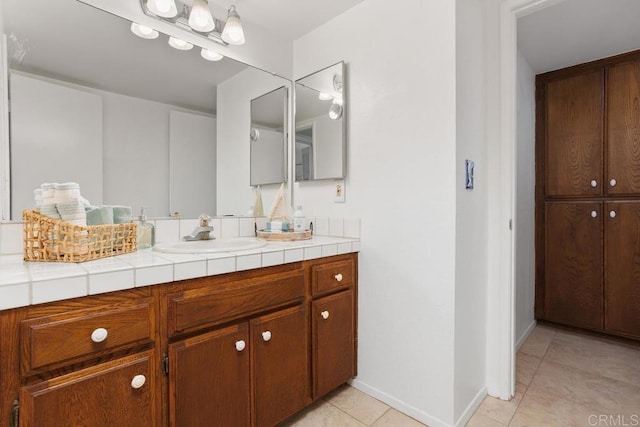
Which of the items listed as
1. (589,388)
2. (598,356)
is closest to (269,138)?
(589,388)

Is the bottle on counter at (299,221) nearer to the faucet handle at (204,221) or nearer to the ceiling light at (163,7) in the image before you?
the faucet handle at (204,221)

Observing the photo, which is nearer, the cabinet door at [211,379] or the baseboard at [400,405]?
the cabinet door at [211,379]

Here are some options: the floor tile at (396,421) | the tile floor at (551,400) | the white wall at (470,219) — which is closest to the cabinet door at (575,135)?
the tile floor at (551,400)

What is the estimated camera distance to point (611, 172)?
236cm

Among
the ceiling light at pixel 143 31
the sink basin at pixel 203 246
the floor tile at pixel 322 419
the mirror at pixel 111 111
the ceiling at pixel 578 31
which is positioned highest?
the ceiling at pixel 578 31

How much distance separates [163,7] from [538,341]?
3.21 meters

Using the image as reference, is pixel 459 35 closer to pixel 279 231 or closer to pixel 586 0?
pixel 586 0

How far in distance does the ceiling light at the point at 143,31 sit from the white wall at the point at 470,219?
139 centimetres

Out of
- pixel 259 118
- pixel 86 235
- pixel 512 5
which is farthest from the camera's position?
pixel 259 118

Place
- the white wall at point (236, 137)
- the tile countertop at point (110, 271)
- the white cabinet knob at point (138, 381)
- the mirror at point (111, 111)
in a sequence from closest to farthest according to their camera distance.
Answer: the tile countertop at point (110, 271)
the white cabinet knob at point (138, 381)
the mirror at point (111, 111)
the white wall at point (236, 137)

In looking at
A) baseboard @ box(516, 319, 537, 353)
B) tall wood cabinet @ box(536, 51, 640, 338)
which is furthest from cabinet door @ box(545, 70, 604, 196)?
baseboard @ box(516, 319, 537, 353)

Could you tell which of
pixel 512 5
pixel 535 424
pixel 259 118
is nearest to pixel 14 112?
pixel 259 118

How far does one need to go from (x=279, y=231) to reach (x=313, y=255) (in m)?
0.37

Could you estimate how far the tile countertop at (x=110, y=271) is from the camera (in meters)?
0.75
